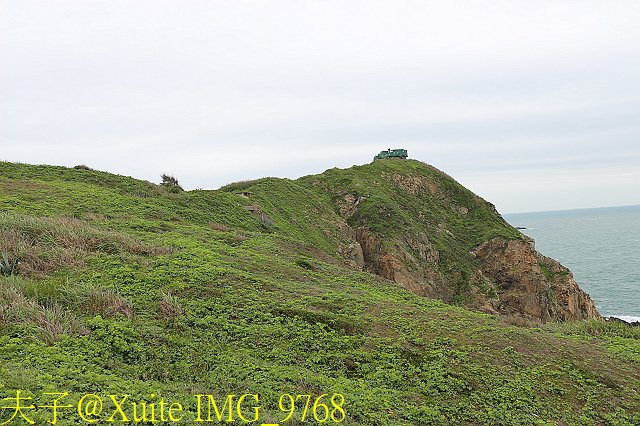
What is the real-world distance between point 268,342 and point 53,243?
8545mm

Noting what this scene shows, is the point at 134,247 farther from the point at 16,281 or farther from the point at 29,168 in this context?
the point at 29,168

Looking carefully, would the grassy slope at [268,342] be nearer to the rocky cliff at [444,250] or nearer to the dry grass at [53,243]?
the dry grass at [53,243]

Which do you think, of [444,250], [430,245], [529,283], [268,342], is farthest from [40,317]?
[529,283]

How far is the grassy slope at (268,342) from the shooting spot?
25.5 feet

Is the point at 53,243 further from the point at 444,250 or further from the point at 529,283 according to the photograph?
the point at 529,283

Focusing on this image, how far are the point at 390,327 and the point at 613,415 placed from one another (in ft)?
17.1

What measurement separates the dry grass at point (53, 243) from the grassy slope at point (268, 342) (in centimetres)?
6

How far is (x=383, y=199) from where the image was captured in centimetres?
4084

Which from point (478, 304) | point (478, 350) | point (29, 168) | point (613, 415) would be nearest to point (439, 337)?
point (478, 350)

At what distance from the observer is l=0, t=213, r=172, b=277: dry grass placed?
1184 cm

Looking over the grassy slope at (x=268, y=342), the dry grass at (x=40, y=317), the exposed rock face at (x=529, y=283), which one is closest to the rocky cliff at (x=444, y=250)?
the exposed rock face at (x=529, y=283)

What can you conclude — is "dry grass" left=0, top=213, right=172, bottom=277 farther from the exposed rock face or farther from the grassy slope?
the exposed rock face

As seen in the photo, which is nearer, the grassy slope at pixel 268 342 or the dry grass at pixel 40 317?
the grassy slope at pixel 268 342

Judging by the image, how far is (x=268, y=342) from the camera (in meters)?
9.82
